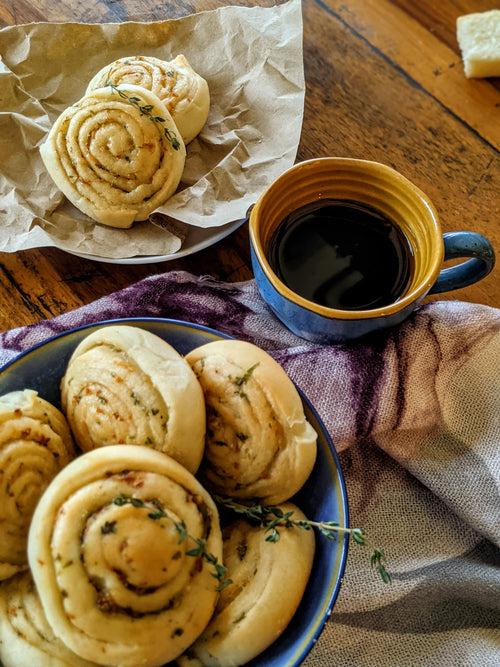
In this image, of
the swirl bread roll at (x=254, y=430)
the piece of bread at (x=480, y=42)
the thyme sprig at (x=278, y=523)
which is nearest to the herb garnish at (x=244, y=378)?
the swirl bread roll at (x=254, y=430)

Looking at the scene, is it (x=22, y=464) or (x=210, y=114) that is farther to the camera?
(x=210, y=114)

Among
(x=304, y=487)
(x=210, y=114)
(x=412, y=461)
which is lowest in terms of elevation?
(x=412, y=461)

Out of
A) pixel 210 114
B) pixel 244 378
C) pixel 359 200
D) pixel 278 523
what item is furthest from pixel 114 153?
pixel 278 523

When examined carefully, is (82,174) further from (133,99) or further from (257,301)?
(257,301)

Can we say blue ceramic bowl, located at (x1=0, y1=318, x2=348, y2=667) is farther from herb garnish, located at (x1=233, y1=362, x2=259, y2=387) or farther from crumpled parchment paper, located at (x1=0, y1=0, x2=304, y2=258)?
crumpled parchment paper, located at (x1=0, y1=0, x2=304, y2=258)

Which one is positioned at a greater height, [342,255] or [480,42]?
[480,42]

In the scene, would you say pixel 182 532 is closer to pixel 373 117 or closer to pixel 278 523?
pixel 278 523

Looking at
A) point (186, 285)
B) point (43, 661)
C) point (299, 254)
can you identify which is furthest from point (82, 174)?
point (43, 661)
